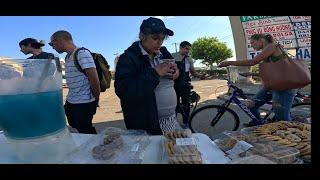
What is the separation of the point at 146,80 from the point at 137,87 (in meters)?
0.06

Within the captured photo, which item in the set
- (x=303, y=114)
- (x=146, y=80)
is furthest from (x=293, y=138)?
(x=303, y=114)

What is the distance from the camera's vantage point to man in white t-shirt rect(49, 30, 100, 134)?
2.21 meters

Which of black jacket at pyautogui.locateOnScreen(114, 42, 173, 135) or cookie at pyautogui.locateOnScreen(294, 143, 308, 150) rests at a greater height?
black jacket at pyautogui.locateOnScreen(114, 42, 173, 135)

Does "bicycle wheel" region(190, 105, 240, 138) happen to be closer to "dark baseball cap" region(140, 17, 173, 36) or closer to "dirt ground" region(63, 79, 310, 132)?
"dirt ground" region(63, 79, 310, 132)

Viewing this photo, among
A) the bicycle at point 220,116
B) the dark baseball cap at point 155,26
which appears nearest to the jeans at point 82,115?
the dark baseball cap at point 155,26

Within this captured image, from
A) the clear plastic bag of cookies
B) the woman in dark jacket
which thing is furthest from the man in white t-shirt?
the clear plastic bag of cookies

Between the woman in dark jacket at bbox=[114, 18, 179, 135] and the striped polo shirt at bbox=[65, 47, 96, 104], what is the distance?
0.71 meters

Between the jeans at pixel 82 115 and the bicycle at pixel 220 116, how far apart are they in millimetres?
1938
